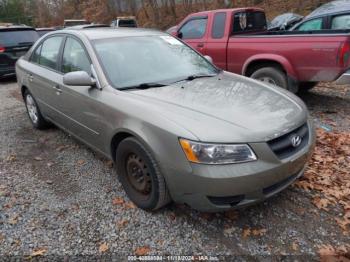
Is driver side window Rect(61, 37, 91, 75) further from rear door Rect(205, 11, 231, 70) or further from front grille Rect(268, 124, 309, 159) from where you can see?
rear door Rect(205, 11, 231, 70)

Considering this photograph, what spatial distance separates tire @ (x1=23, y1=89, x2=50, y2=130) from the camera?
5176mm

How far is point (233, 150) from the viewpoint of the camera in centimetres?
241

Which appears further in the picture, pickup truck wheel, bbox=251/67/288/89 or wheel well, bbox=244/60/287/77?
wheel well, bbox=244/60/287/77

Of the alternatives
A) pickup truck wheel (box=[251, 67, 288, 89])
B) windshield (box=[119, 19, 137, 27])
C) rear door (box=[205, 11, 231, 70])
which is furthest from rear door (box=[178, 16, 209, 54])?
windshield (box=[119, 19, 137, 27])

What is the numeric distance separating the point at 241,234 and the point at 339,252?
768 millimetres

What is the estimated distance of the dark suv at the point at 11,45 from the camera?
9.55 m

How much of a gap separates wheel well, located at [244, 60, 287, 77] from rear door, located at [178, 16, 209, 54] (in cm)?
116

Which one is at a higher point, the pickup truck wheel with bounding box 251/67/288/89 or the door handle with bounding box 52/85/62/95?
the door handle with bounding box 52/85/62/95

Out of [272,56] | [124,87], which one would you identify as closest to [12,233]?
[124,87]

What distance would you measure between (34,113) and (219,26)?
13.0 ft

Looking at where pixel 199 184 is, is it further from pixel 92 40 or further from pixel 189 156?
pixel 92 40

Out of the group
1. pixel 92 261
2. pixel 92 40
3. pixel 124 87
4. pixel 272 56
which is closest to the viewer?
pixel 92 261

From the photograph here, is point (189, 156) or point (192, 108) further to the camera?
point (192, 108)

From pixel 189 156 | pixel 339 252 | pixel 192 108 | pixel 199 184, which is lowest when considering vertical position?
pixel 339 252
